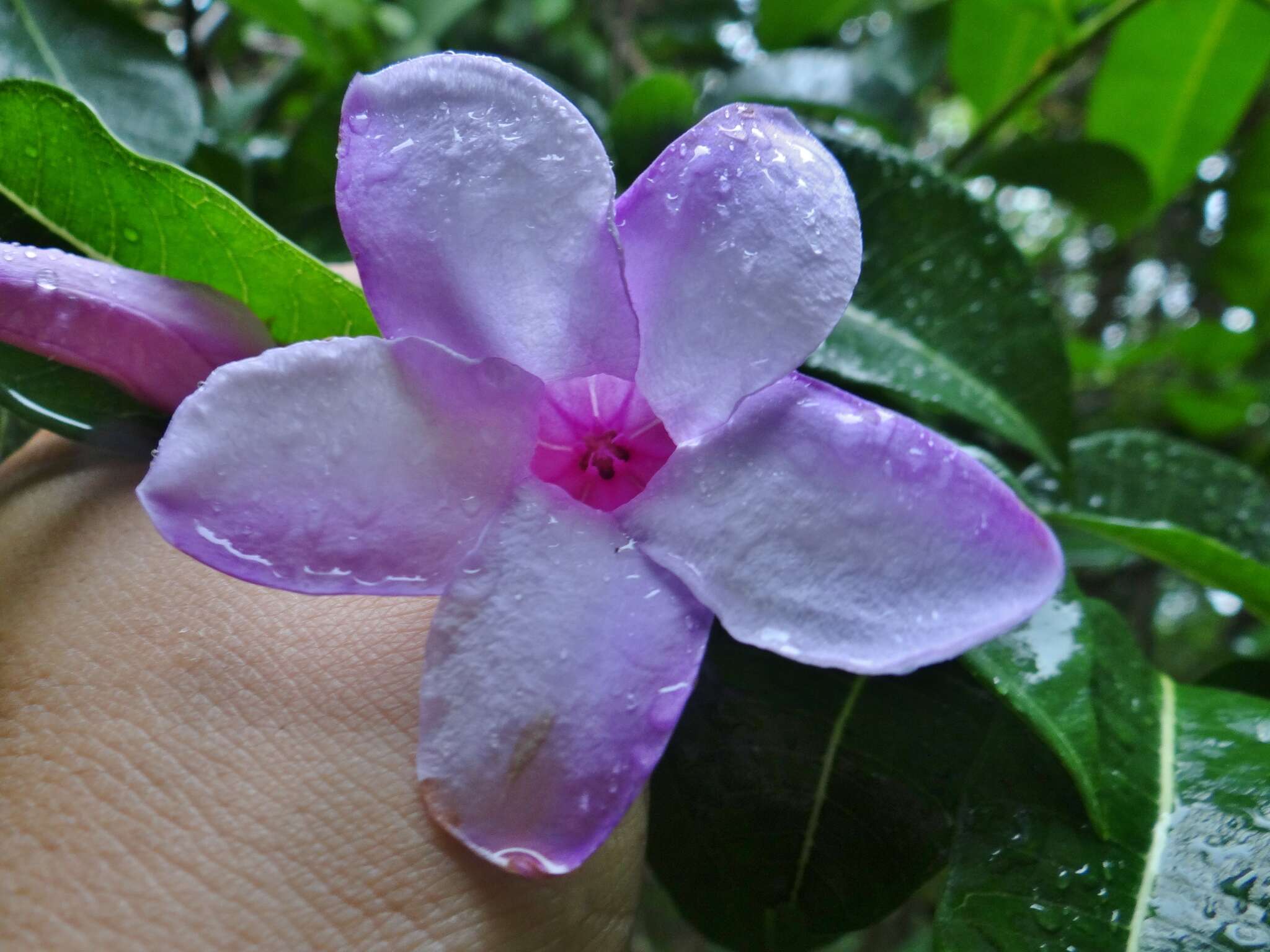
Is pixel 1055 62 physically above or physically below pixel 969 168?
above

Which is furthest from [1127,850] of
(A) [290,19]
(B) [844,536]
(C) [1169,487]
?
(A) [290,19]

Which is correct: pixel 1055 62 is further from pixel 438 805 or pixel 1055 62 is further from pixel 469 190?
pixel 438 805

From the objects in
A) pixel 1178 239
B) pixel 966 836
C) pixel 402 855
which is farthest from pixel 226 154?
pixel 1178 239

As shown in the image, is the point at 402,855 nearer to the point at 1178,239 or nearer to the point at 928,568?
the point at 928,568

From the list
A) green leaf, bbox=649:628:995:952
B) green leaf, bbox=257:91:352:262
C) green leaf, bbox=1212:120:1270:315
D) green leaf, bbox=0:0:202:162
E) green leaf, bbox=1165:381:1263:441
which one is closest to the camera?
green leaf, bbox=649:628:995:952

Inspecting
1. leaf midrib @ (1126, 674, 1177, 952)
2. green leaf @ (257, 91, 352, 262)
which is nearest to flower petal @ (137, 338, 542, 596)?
leaf midrib @ (1126, 674, 1177, 952)

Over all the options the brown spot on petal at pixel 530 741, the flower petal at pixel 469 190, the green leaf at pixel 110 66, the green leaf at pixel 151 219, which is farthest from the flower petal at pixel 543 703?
the green leaf at pixel 110 66

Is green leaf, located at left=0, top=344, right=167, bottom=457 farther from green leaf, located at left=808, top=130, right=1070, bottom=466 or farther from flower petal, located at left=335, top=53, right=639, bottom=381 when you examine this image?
green leaf, located at left=808, top=130, right=1070, bottom=466
